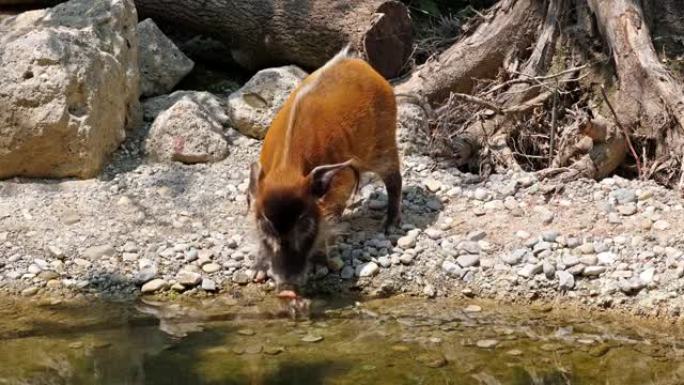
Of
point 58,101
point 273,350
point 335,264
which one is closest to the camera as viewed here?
point 273,350

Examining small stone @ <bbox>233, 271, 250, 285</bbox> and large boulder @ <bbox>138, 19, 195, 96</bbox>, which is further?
large boulder @ <bbox>138, 19, 195, 96</bbox>

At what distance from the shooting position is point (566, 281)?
6297 mm

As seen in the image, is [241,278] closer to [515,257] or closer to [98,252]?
[98,252]

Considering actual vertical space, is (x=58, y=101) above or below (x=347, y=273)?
above

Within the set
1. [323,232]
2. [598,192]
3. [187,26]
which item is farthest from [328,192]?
[187,26]

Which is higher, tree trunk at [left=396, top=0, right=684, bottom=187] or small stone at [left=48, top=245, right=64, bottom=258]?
tree trunk at [left=396, top=0, right=684, bottom=187]

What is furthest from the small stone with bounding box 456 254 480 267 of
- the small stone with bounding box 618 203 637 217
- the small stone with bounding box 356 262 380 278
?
the small stone with bounding box 618 203 637 217

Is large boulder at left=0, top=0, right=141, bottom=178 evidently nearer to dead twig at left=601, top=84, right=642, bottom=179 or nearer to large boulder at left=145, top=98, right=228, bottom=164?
large boulder at left=145, top=98, right=228, bottom=164

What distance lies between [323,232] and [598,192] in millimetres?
2246

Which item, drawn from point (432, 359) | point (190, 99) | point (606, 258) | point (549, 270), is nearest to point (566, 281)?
point (549, 270)

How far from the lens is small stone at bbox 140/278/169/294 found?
6.55 m

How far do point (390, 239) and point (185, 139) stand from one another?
2085 millimetres

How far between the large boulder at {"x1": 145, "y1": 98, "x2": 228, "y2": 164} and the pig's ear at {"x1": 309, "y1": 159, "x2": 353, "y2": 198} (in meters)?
2.01

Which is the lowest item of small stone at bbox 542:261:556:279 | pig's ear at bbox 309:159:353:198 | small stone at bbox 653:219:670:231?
small stone at bbox 542:261:556:279
